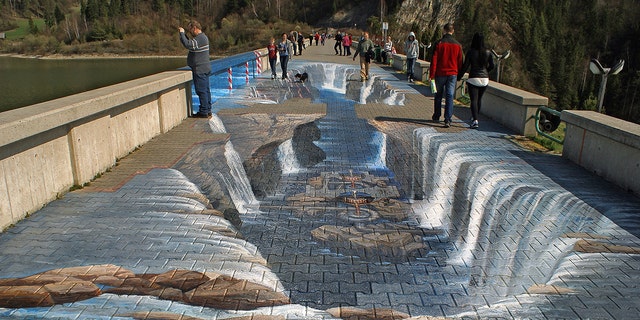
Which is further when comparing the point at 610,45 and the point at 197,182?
the point at 610,45

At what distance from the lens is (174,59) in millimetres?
112625

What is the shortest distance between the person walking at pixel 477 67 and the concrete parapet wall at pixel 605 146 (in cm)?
214

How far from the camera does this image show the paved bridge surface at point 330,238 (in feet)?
11.9

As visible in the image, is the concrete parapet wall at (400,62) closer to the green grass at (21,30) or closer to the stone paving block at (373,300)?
the stone paving block at (373,300)

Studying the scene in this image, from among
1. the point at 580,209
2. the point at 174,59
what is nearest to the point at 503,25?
the point at 174,59

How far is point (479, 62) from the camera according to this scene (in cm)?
952

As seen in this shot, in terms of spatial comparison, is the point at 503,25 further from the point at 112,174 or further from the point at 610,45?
the point at 112,174

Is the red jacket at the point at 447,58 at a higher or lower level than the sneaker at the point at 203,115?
higher

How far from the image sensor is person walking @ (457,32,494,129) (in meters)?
9.47

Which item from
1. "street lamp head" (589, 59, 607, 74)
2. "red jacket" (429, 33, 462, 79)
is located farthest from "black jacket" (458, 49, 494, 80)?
"street lamp head" (589, 59, 607, 74)

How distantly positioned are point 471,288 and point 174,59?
116m

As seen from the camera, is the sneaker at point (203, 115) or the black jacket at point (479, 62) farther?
the sneaker at point (203, 115)

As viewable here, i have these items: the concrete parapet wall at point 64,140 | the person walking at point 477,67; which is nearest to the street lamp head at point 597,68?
the person walking at point 477,67

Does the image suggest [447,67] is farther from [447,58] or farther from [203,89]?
[203,89]
